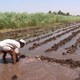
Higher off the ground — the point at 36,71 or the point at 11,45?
the point at 11,45

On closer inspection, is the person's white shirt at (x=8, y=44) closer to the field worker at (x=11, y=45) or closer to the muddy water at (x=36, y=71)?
the field worker at (x=11, y=45)

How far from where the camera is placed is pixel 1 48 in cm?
853

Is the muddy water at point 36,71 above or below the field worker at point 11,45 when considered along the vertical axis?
below

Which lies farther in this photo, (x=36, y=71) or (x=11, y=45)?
(x=11, y=45)

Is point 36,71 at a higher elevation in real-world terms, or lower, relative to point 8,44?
lower

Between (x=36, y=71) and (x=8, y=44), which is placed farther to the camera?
(x=8, y=44)

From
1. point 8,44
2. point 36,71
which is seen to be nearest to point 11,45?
point 8,44

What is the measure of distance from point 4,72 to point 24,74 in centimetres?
71

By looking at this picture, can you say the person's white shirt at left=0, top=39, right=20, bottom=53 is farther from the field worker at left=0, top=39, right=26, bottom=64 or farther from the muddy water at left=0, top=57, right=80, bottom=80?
the muddy water at left=0, top=57, right=80, bottom=80

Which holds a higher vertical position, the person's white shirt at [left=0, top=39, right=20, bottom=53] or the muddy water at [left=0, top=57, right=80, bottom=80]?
the person's white shirt at [left=0, top=39, right=20, bottom=53]

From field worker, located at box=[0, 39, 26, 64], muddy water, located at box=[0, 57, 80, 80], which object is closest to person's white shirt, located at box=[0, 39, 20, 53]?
field worker, located at box=[0, 39, 26, 64]

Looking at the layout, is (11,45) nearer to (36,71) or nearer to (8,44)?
(8,44)

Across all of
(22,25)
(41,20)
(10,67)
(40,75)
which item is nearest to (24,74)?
(40,75)

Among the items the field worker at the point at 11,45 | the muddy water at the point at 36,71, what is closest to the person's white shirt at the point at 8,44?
the field worker at the point at 11,45
